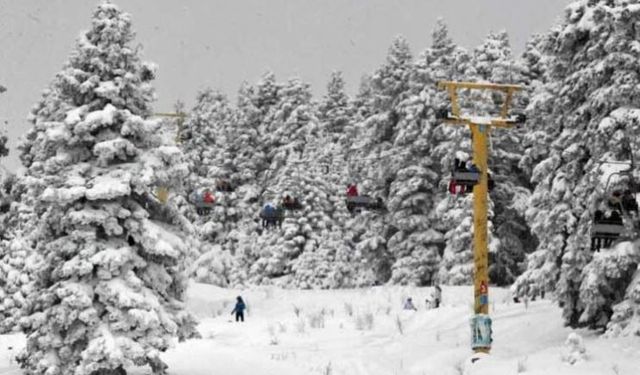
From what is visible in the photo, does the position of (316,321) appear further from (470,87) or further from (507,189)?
(507,189)

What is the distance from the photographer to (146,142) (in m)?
21.8

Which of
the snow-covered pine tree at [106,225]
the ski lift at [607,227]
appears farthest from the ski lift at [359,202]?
the ski lift at [607,227]

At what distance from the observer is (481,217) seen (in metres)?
24.0

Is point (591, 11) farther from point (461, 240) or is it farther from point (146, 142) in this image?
point (461, 240)

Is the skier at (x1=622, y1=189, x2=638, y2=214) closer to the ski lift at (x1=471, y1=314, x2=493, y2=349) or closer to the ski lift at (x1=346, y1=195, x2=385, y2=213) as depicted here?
the ski lift at (x1=471, y1=314, x2=493, y2=349)

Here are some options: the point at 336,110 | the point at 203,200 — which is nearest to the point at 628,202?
the point at 203,200

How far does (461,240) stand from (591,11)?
20.1m

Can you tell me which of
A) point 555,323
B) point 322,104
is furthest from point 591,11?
point 322,104

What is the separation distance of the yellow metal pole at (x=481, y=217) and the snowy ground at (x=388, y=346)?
4.76 ft

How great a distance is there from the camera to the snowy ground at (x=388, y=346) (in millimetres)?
21547

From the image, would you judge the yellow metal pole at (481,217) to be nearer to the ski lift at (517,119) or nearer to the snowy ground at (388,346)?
the ski lift at (517,119)

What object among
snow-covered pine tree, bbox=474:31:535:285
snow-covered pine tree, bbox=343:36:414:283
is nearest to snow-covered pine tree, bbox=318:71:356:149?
snow-covered pine tree, bbox=343:36:414:283

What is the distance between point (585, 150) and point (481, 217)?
3.38m

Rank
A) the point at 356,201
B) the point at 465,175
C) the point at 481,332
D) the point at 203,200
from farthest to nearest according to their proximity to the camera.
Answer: the point at 203,200 < the point at 356,201 < the point at 481,332 < the point at 465,175
